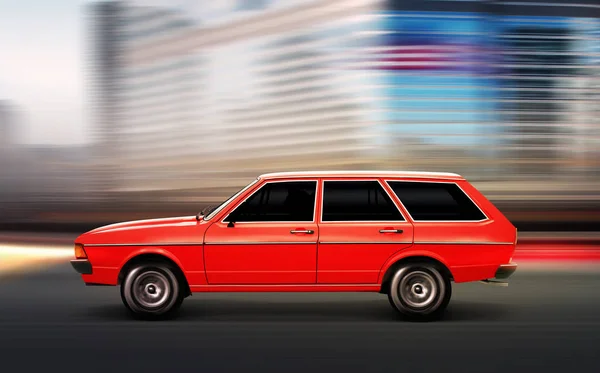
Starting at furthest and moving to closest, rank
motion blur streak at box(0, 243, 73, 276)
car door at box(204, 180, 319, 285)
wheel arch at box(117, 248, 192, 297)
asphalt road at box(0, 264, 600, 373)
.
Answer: motion blur streak at box(0, 243, 73, 276), wheel arch at box(117, 248, 192, 297), car door at box(204, 180, 319, 285), asphalt road at box(0, 264, 600, 373)

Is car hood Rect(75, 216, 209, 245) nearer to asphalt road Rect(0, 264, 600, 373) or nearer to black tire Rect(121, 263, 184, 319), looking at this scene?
black tire Rect(121, 263, 184, 319)

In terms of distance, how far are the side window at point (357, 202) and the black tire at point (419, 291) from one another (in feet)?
1.63

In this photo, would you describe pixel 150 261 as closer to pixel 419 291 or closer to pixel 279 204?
pixel 279 204

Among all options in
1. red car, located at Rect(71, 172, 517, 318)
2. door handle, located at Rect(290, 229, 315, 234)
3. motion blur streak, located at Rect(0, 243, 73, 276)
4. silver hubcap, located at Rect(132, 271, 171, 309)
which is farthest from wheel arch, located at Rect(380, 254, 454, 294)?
motion blur streak, located at Rect(0, 243, 73, 276)

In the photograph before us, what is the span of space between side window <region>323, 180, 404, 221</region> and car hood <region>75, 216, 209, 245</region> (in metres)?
1.14

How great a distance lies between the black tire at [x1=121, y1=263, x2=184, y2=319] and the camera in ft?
21.9

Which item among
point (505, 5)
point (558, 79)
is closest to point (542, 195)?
point (558, 79)

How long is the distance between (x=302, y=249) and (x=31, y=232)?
48.6ft

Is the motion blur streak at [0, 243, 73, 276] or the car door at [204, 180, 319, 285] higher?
the car door at [204, 180, 319, 285]

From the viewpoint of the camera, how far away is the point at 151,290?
22.0 ft

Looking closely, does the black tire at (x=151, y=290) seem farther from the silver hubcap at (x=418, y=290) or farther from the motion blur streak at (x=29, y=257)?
the motion blur streak at (x=29, y=257)

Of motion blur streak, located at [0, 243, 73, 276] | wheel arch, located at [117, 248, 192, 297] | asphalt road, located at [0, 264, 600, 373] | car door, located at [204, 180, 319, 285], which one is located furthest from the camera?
motion blur streak, located at [0, 243, 73, 276]

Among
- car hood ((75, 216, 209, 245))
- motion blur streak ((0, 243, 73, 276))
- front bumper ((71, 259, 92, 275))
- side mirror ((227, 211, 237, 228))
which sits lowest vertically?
motion blur streak ((0, 243, 73, 276))

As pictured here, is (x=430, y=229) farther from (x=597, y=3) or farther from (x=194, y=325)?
(x=597, y=3)
